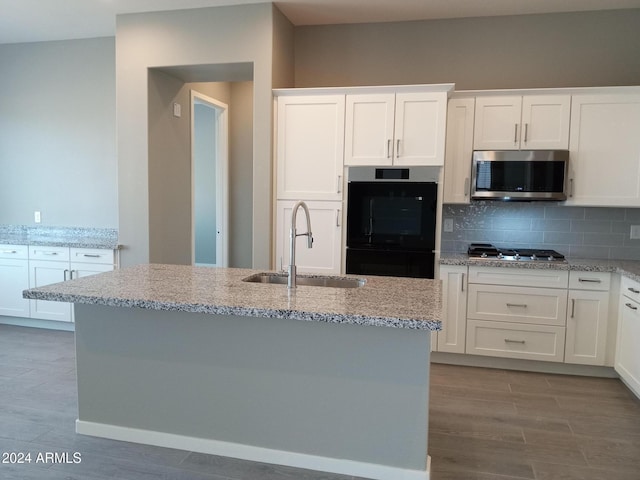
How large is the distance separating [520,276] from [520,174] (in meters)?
0.79

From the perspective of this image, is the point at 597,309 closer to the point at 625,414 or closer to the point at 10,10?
the point at 625,414

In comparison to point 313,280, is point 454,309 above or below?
below

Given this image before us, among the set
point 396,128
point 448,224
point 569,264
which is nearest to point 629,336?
point 569,264

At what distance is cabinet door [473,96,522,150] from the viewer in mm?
3691

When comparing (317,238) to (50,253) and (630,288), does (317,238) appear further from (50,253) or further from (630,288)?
(50,253)

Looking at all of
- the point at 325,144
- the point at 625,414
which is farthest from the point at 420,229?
the point at 625,414

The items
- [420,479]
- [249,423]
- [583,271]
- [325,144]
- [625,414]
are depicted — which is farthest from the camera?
[325,144]

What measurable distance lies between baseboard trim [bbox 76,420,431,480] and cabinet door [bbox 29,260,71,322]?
7.04 ft

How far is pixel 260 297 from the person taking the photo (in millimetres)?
2107

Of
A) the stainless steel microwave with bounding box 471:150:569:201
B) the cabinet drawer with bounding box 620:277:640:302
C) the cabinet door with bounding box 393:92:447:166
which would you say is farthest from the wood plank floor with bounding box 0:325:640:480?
the cabinet door with bounding box 393:92:447:166

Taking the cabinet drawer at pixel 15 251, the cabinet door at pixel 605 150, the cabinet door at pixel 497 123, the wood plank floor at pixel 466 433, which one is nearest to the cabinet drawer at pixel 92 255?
the cabinet drawer at pixel 15 251

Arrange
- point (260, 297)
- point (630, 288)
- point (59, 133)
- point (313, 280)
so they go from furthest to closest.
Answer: point (59, 133) < point (630, 288) < point (313, 280) < point (260, 297)

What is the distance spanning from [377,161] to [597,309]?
1.96 metres

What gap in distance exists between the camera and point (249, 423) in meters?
2.36
